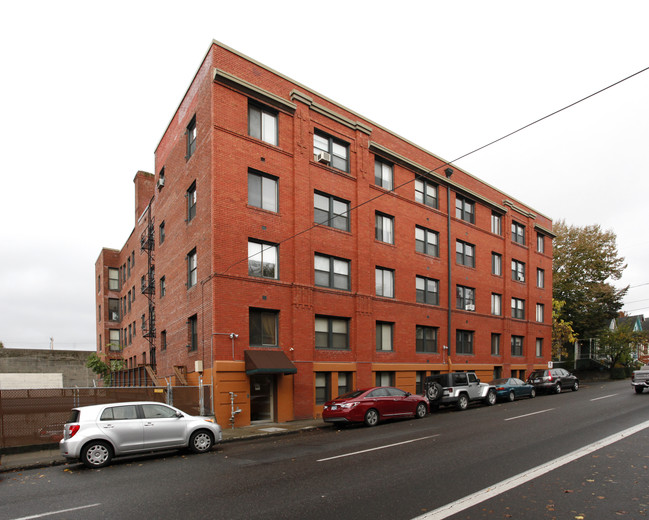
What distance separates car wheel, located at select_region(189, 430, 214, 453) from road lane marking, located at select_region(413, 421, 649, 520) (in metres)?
8.24

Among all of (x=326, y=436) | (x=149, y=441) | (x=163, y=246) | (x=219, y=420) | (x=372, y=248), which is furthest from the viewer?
(x=163, y=246)

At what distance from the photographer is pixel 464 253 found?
3306 cm

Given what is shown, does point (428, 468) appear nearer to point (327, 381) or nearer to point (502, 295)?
point (327, 381)

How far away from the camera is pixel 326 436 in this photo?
16234 mm

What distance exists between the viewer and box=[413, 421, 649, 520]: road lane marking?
274 inches

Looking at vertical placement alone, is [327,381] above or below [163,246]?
below

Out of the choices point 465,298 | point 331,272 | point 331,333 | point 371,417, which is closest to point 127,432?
point 371,417

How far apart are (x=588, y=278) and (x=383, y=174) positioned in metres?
32.1

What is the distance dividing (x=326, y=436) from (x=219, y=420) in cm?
465

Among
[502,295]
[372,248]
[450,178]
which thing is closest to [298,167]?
[372,248]

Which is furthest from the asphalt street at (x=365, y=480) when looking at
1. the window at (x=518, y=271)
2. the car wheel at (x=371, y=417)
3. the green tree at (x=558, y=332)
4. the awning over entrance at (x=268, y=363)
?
the green tree at (x=558, y=332)

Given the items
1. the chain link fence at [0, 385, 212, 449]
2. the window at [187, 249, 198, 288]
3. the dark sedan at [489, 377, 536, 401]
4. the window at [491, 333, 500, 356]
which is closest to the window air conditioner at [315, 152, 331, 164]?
the window at [187, 249, 198, 288]

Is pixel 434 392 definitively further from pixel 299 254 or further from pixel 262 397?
pixel 299 254

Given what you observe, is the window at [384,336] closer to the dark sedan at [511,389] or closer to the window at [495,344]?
the dark sedan at [511,389]
